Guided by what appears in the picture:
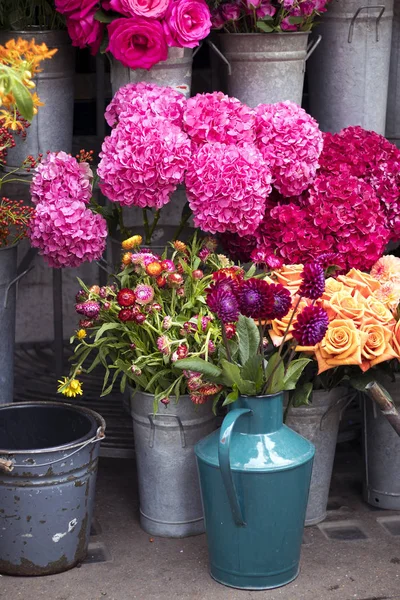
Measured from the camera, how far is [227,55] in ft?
10.2

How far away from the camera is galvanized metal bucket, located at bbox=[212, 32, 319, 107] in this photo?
9.97 ft

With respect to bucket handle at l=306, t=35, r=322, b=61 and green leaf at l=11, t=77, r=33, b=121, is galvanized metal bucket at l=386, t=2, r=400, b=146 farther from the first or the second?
green leaf at l=11, t=77, r=33, b=121

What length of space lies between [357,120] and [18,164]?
105cm

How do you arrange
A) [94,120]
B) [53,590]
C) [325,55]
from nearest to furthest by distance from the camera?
1. [53,590]
2. [325,55]
3. [94,120]

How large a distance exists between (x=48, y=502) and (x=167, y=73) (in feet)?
4.04

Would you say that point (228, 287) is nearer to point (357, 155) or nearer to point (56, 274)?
point (357, 155)

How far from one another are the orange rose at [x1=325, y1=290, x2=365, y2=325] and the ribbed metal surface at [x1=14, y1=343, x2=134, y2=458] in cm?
85

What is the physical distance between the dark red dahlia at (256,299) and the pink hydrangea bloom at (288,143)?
68 centimetres

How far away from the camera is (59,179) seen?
2885mm

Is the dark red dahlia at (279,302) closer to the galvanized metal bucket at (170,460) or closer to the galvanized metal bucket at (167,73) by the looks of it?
the galvanized metal bucket at (170,460)

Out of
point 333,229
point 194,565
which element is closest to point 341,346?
point 333,229

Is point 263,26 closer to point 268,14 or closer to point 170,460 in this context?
point 268,14

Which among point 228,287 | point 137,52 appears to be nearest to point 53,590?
point 228,287

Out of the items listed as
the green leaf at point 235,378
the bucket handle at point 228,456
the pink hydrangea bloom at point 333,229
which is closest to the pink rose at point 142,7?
the pink hydrangea bloom at point 333,229
